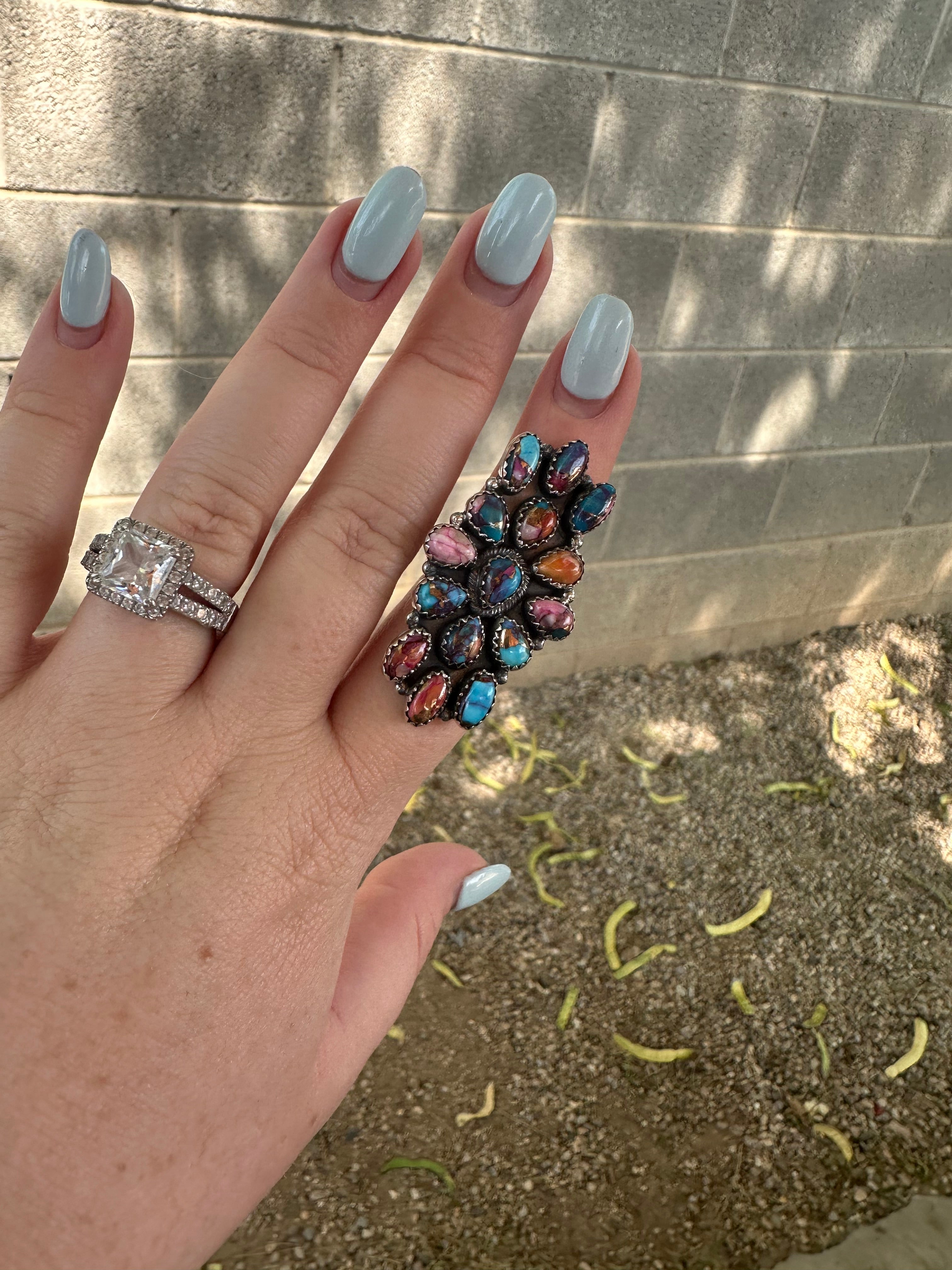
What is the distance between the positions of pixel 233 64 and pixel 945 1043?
2.85 meters

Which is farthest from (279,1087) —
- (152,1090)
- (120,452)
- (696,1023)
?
(120,452)

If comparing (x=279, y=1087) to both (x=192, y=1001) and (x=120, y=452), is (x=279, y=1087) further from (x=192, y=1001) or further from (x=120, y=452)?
(x=120, y=452)

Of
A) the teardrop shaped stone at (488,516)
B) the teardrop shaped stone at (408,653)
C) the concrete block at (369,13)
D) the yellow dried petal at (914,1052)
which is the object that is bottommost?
the yellow dried petal at (914,1052)

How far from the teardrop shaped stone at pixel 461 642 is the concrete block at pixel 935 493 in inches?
127

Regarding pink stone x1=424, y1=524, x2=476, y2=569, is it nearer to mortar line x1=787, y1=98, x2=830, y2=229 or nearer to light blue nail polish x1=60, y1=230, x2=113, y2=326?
light blue nail polish x1=60, y1=230, x2=113, y2=326

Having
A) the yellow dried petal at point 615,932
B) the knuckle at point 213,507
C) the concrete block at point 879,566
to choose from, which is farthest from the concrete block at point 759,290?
the knuckle at point 213,507

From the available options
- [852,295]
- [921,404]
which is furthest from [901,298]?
A: [921,404]

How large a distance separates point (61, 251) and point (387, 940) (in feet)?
5.67

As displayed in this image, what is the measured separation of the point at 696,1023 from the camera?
2.46 meters

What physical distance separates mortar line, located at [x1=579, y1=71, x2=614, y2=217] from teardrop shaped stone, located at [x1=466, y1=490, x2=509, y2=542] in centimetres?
186

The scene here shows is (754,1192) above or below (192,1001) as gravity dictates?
below

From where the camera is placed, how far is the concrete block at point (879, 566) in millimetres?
3838

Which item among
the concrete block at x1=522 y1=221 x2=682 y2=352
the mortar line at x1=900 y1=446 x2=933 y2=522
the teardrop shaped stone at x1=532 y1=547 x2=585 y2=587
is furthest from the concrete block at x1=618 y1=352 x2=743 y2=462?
the teardrop shaped stone at x1=532 y1=547 x2=585 y2=587

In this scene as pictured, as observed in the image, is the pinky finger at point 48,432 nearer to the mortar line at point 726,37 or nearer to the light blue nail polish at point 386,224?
the light blue nail polish at point 386,224
